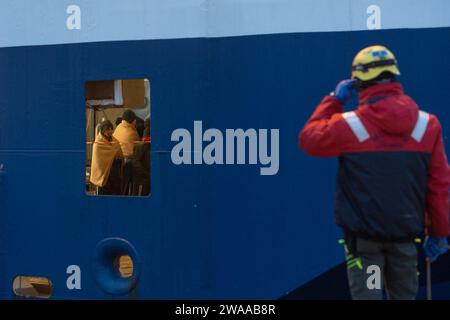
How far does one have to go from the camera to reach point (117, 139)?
471cm

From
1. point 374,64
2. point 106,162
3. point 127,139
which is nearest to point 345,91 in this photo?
point 374,64

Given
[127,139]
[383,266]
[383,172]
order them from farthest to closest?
1. [127,139]
2. [383,266]
3. [383,172]

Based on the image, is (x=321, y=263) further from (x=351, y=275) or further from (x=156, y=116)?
(x=156, y=116)

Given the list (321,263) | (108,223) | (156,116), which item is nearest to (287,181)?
(321,263)

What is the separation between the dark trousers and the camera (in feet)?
9.94

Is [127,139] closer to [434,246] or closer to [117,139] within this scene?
[117,139]

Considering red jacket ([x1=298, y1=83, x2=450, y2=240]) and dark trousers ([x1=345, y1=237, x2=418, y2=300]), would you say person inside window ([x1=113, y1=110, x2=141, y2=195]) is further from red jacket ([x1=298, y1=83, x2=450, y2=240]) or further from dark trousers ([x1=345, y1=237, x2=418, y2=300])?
dark trousers ([x1=345, y1=237, x2=418, y2=300])

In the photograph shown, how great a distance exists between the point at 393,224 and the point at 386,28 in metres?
1.40

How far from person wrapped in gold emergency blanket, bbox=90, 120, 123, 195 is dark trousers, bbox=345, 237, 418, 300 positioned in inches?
80.7

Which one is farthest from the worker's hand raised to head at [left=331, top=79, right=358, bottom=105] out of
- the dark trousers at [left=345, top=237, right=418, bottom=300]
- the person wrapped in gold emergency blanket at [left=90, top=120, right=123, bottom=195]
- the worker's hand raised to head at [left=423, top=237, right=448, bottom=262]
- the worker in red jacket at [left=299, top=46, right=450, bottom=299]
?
the person wrapped in gold emergency blanket at [left=90, top=120, right=123, bottom=195]

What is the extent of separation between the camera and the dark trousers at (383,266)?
303cm

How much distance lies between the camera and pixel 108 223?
445 centimetres

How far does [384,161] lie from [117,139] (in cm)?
222

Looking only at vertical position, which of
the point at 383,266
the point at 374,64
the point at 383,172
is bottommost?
the point at 383,266
